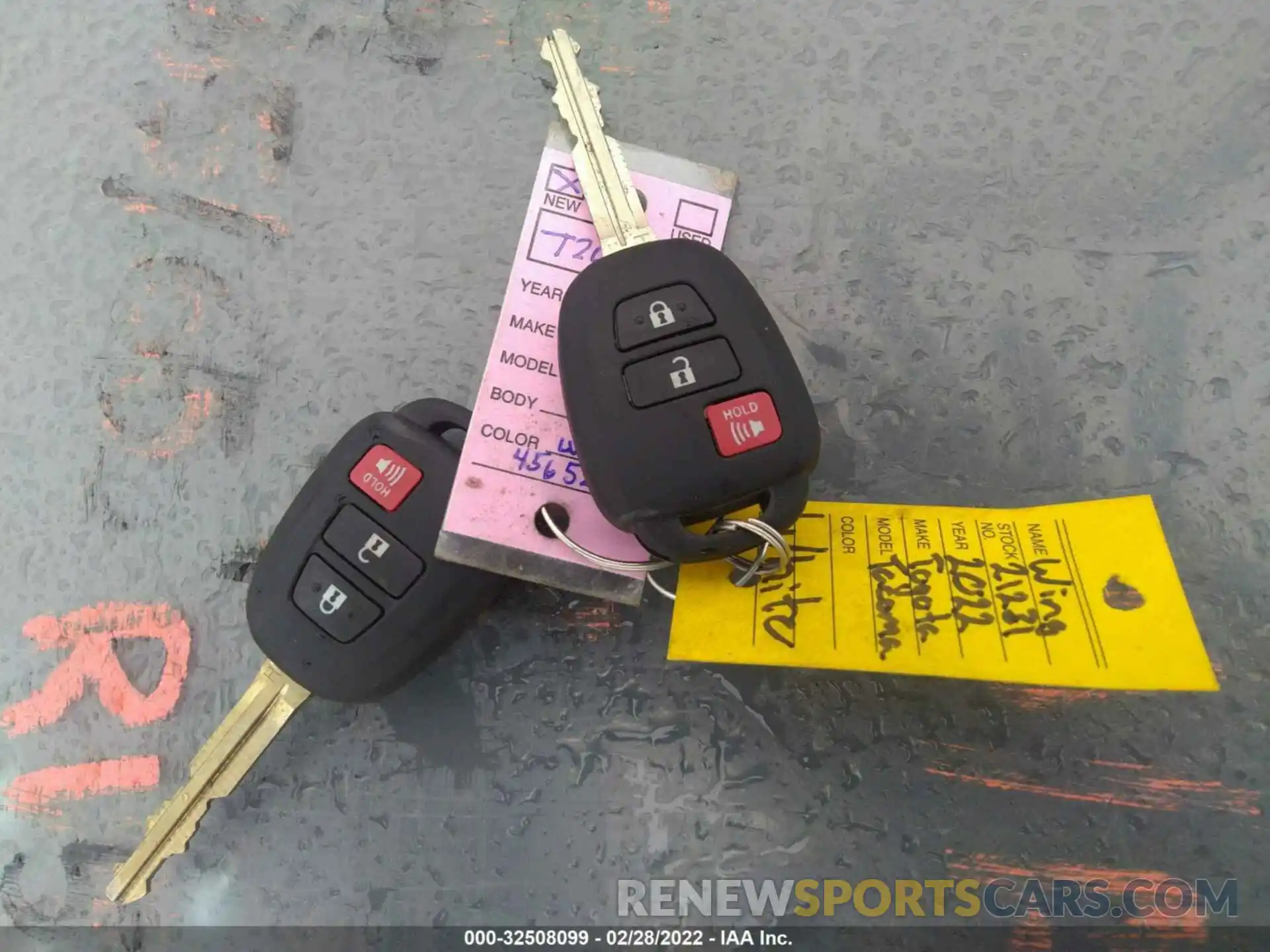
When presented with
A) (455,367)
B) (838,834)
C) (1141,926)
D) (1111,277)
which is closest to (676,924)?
(838,834)

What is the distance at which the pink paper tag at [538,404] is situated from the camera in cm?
47

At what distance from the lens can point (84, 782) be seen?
537mm

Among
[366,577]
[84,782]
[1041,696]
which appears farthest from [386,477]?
[1041,696]

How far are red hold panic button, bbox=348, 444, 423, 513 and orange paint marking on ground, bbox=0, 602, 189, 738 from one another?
0.19 m

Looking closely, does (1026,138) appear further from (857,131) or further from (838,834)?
(838,834)

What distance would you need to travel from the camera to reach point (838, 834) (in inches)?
18.8

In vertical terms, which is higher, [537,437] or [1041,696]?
[537,437]

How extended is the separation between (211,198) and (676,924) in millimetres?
588

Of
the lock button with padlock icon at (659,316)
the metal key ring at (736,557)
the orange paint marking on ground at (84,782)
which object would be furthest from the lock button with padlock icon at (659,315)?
the orange paint marking on ground at (84,782)

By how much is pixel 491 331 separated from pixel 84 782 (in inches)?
15.5

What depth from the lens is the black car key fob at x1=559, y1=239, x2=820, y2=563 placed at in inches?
16.2

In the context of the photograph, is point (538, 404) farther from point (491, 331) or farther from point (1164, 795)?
point (1164, 795)

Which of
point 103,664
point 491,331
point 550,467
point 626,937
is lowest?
point 626,937

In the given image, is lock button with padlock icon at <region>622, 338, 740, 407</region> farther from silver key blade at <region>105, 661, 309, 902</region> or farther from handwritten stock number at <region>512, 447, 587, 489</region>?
silver key blade at <region>105, 661, 309, 902</region>
